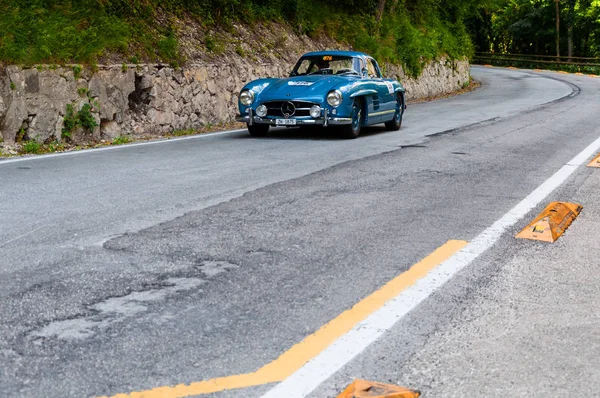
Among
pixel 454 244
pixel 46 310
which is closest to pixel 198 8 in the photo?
pixel 454 244

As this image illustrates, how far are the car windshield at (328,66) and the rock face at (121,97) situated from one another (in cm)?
252

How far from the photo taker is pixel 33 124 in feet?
37.4

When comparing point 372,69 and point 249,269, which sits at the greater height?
point 372,69

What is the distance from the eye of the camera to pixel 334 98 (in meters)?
12.3

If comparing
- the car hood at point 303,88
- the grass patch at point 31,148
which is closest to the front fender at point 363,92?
the car hood at point 303,88

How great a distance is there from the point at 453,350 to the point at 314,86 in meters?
9.63

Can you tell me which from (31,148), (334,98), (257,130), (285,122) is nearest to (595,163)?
(334,98)

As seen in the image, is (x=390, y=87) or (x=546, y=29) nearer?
(x=390, y=87)

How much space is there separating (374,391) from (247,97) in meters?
10.3

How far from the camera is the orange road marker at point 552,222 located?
5.59 meters

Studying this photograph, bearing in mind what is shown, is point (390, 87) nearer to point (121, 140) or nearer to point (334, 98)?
point (334, 98)

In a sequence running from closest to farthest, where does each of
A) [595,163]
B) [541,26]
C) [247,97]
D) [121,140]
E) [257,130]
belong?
[595,163] → [121,140] → [247,97] → [257,130] → [541,26]

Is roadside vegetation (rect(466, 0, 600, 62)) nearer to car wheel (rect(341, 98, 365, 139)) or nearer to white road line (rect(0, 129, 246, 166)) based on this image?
car wheel (rect(341, 98, 365, 139))

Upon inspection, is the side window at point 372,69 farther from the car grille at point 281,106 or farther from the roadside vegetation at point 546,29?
the roadside vegetation at point 546,29
